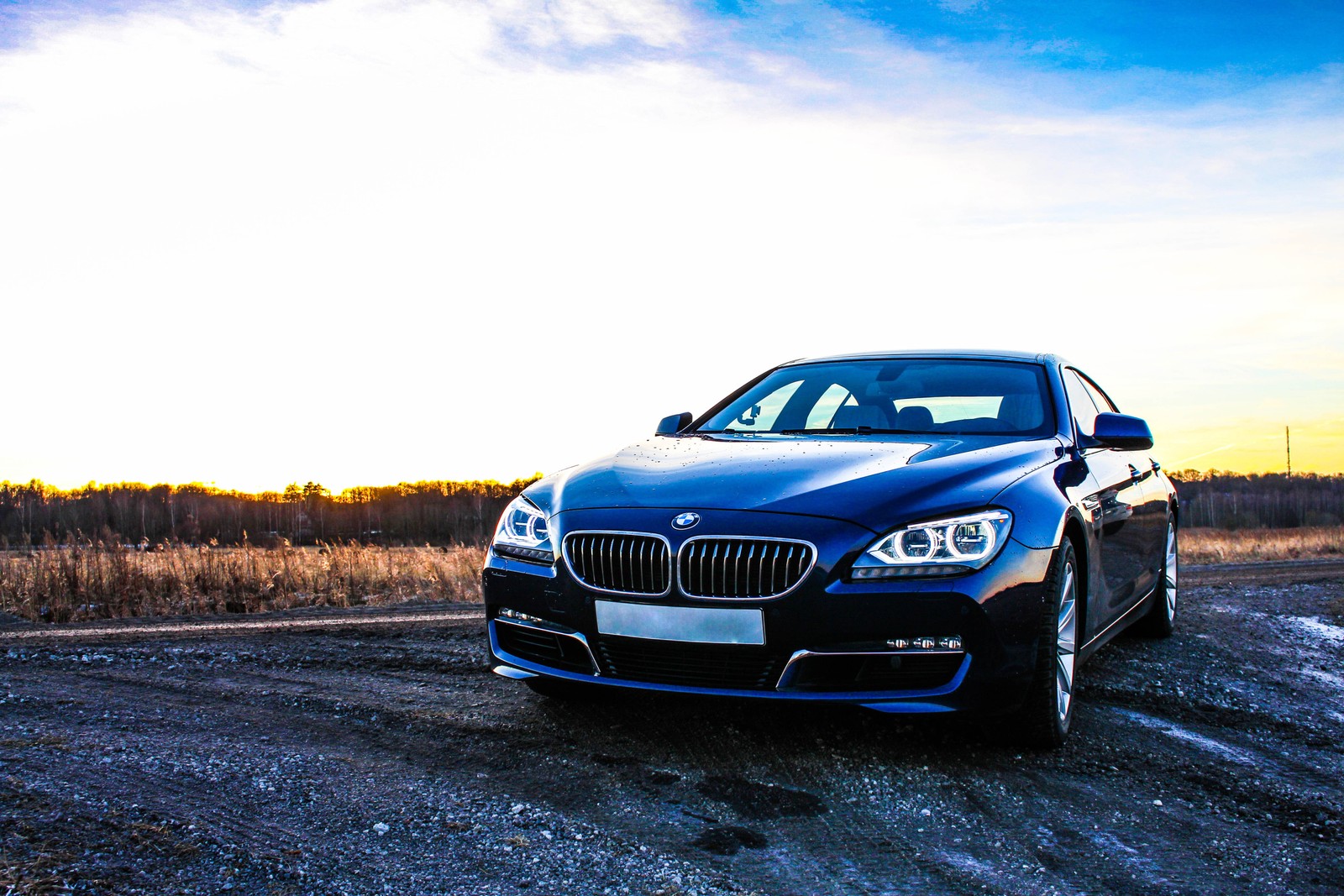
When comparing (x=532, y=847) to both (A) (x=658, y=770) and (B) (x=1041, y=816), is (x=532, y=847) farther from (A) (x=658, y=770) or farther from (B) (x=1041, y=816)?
(B) (x=1041, y=816)

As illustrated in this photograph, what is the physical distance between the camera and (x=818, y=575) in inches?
132

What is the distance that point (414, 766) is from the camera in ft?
11.6

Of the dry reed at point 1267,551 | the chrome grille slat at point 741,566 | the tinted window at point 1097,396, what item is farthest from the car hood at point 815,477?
the dry reed at point 1267,551

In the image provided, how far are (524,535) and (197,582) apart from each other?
8280 millimetres

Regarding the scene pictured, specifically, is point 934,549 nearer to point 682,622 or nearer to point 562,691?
point 682,622

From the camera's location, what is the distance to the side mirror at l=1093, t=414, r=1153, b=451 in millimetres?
4750

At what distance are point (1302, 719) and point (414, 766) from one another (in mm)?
3811

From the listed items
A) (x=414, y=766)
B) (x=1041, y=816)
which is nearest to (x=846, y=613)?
(x=1041, y=816)

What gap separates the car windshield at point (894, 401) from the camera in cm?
480

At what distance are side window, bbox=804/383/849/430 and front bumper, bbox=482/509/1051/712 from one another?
63.8 inches

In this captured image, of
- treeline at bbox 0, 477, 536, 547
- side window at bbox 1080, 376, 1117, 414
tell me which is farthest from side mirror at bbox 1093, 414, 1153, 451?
treeline at bbox 0, 477, 536, 547

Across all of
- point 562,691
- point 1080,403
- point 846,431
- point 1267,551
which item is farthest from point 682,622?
point 1267,551

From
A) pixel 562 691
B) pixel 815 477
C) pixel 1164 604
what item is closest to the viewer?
pixel 815 477

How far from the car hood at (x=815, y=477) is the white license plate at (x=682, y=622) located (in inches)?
14.2
